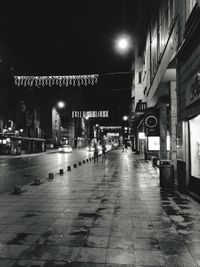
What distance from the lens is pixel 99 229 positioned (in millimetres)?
6070

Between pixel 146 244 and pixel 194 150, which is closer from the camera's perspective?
pixel 146 244

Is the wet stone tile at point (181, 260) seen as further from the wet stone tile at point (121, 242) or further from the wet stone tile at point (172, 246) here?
the wet stone tile at point (121, 242)

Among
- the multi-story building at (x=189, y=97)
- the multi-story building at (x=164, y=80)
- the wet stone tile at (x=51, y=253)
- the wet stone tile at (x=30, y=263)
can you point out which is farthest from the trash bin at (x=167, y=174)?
the wet stone tile at (x=30, y=263)

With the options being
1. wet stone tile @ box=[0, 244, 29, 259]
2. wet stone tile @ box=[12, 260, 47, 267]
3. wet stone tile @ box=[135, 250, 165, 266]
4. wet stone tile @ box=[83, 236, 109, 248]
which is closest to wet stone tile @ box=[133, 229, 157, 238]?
wet stone tile @ box=[83, 236, 109, 248]

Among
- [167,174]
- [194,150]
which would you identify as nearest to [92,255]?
[194,150]

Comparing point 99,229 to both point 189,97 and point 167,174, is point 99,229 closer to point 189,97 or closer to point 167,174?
point 189,97

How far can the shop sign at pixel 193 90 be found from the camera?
8367mm

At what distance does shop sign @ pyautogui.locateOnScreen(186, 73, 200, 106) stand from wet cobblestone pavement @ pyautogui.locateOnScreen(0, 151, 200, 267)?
359 centimetres

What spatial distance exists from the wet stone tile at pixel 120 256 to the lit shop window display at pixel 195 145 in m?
5.80

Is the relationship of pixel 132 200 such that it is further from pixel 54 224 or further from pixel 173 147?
pixel 173 147

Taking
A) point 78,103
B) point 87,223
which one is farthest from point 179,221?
point 78,103

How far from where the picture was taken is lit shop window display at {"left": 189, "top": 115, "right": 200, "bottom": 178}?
969cm

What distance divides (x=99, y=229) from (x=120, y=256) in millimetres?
1542

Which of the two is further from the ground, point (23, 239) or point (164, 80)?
point (164, 80)
